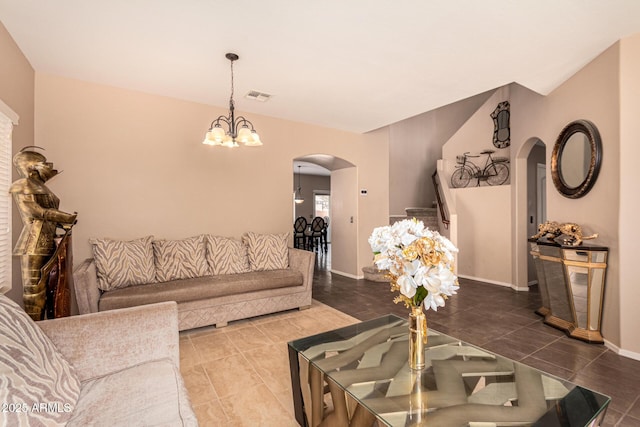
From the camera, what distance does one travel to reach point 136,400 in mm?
1200

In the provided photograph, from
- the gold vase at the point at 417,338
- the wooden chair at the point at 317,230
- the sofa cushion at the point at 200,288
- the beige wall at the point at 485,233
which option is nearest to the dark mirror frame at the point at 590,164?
the beige wall at the point at 485,233

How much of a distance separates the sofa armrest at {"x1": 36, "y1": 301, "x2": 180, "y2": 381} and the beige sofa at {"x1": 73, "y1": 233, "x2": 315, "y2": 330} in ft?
4.22

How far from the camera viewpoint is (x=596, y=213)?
2816 millimetres

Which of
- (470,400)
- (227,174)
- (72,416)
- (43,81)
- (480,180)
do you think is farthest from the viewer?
(480,180)

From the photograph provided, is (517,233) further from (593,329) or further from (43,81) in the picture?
(43,81)

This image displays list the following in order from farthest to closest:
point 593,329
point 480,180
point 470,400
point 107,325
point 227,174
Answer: point 480,180
point 227,174
point 593,329
point 107,325
point 470,400

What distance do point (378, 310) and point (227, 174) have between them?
2.73 m

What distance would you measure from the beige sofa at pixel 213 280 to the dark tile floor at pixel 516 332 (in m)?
0.77

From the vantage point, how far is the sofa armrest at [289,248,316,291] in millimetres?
3680

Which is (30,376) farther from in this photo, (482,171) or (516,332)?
(482,171)

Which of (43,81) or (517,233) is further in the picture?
(517,233)

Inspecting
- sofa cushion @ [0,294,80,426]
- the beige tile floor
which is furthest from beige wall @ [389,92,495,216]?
sofa cushion @ [0,294,80,426]

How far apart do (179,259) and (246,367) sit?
1.59 meters

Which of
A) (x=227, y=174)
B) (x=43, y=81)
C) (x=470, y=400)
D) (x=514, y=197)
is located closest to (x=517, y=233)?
(x=514, y=197)
